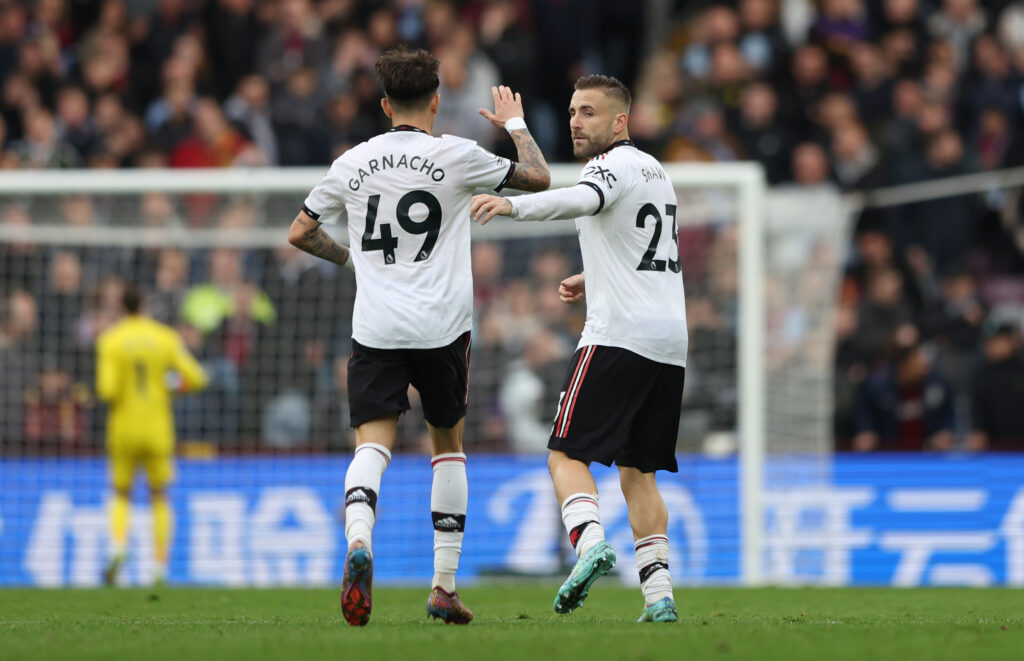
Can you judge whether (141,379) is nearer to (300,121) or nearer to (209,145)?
(209,145)

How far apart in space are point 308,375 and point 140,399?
1620 millimetres

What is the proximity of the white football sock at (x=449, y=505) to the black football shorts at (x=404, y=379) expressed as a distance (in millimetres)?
196

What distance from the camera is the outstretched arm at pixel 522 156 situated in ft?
22.1

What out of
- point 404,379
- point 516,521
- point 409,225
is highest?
point 409,225

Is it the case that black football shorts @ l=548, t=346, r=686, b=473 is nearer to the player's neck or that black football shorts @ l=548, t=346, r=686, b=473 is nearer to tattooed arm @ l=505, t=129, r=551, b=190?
tattooed arm @ l=505, t=129, r=551, b=190

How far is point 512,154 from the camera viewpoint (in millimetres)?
16344

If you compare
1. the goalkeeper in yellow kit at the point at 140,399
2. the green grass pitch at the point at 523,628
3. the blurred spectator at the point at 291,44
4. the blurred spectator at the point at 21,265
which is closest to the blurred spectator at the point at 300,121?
→ the blurred spectator at the point at 291,44

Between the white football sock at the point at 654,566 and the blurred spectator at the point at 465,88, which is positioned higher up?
the blurred spectator at the point at 465,88

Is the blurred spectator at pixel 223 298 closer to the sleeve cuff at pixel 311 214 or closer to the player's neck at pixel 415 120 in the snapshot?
the sleeve cuff at pixel 311 214

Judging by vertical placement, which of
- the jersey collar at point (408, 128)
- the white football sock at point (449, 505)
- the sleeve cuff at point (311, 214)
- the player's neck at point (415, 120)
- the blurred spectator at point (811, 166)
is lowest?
the white football sock at point (449, 505)

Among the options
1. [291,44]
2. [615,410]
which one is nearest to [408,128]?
[615,410]

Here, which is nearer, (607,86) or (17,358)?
(607,86)

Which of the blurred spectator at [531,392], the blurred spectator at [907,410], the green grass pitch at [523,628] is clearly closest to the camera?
the green grass pitch at [523,628]

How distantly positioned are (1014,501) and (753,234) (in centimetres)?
302
